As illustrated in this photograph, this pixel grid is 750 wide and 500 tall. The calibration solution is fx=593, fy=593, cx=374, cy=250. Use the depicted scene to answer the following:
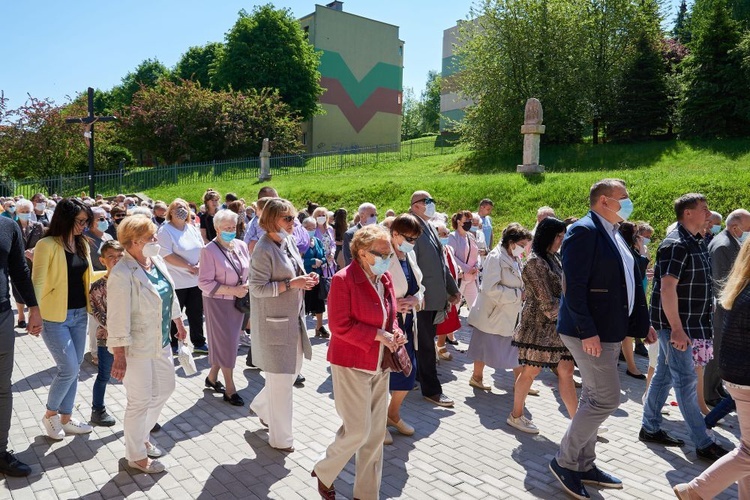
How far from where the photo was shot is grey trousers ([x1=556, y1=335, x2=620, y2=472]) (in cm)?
424

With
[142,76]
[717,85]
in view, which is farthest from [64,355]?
[142,76]

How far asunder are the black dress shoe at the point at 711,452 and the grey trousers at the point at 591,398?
1267 mm

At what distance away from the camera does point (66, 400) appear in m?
5.12

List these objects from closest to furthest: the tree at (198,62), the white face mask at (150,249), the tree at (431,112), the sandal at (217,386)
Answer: the white face mask at (150,249) → the sandal at (217,386) → the tree at (198,62) → the tree at (431,112)

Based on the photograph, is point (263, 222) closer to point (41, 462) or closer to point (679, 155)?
point (41, 462)

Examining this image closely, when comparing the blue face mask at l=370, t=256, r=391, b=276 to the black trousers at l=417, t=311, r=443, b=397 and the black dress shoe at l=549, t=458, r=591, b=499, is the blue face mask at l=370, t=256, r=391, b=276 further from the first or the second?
the black trousers at l=417, t=311, r=443, b=397

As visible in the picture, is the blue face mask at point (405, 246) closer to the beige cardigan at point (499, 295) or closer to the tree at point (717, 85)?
the beige cardigan at point (499, 295)

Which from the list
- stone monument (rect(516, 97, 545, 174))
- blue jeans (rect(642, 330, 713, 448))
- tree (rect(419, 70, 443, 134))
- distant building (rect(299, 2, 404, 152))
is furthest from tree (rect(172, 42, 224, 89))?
blue jeans (rect(642, 330, 713, 448))

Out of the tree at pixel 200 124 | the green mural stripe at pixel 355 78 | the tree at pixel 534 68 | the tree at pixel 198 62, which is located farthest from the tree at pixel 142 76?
the tree at pixel 534 68

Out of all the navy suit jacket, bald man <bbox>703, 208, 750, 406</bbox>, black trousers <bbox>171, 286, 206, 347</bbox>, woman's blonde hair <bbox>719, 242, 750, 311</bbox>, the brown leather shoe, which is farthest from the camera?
black trousers <bbox>171, 286, 206, 347</bbox>

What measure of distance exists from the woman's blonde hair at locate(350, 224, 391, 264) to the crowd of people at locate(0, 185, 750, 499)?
0.03 ft

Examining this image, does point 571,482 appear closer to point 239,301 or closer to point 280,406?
point 280,406

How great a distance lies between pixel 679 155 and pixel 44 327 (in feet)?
71.2

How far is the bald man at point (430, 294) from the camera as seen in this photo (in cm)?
611
